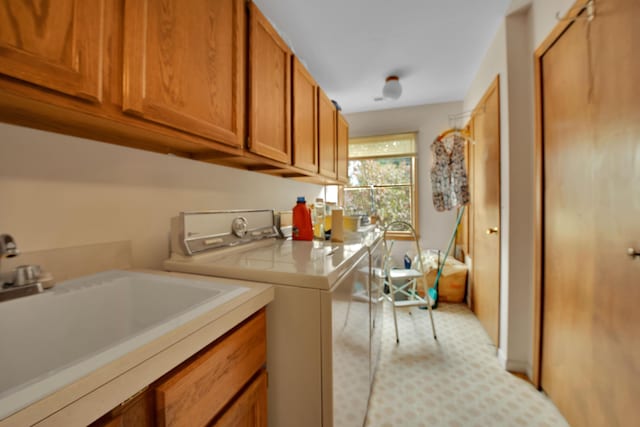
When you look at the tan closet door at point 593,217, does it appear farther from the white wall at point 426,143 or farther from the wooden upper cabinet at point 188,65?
the white wall at point 426,143

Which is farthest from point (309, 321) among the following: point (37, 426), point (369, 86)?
point (369, 86)

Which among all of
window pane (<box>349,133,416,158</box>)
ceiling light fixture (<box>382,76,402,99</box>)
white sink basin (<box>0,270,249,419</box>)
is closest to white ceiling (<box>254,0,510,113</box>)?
ceiling light fixture (<box>382,76,402,99</box>)

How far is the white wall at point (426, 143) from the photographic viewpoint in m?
3.66

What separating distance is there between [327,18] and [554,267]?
2286mm

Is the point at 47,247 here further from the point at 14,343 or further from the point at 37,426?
the point at 37,426

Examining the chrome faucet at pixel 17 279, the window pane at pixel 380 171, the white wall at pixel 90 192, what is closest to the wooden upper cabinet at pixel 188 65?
the white wall at pixel 90 192

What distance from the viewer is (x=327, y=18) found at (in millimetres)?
1959

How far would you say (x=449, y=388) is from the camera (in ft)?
5.53

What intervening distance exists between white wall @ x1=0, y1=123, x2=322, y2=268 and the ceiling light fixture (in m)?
2.32

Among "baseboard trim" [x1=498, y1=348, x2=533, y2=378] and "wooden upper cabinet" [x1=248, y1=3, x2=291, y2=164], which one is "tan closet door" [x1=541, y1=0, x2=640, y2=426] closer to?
"baseboard trim" [x1=498, y1=348, x2=533, y2=378]

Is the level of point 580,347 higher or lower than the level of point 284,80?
lower

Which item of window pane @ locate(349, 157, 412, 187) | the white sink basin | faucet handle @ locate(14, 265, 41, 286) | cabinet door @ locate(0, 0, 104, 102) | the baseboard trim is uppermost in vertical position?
window pane @ locate(349, 157, 412, 187)

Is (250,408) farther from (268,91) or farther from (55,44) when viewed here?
(268,91)

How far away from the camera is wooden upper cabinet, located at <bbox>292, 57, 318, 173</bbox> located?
1712 mm
